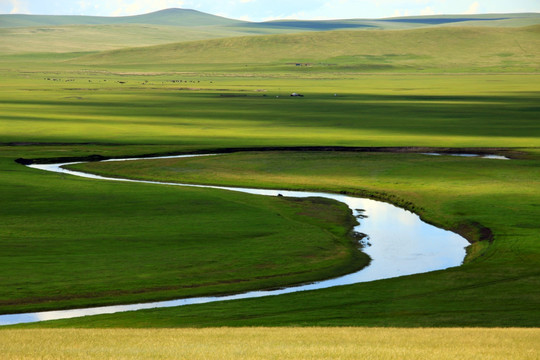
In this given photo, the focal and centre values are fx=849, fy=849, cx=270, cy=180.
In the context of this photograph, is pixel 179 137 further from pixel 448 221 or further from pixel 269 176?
pixel 448 221

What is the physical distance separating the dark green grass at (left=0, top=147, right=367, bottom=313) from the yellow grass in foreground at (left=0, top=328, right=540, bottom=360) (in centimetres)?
817

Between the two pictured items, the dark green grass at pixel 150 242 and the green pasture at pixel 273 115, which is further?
the green pasture at pixel 273 115

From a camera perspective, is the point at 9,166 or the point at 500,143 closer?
the point at 9,166

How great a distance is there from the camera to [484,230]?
146 feet

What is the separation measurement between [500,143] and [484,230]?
36.0m

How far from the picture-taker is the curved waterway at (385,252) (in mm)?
31312

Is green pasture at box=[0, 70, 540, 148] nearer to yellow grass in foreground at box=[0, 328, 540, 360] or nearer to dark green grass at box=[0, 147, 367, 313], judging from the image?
dark green grass at box=[0, 147, 367, 313]

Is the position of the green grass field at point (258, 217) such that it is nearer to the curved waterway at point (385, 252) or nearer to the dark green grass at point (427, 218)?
the dark green grass at point (427, 218)

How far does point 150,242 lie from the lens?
41.1 m

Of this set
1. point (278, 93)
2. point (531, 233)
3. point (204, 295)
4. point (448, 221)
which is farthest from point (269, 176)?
point (278, 93)

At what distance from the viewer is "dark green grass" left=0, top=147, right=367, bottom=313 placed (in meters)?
33.5

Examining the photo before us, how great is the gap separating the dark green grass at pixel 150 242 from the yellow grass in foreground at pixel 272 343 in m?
8.17

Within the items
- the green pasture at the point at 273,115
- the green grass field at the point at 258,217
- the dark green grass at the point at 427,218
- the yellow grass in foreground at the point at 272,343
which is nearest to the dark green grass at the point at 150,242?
the green grass field at the point at 258,217

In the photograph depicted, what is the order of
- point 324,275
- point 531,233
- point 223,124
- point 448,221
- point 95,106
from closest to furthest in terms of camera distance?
1. point 324,275
2. point 531,233
3. point 448,221
4. point 223,124
5. point 95,106
